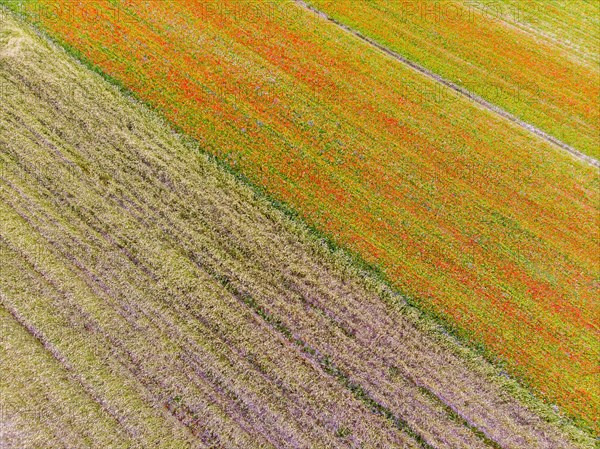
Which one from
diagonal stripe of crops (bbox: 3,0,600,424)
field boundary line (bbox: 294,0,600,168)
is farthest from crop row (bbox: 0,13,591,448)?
field boundary line (bbox: 294,0,600,168)

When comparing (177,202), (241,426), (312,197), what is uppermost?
(312,197)

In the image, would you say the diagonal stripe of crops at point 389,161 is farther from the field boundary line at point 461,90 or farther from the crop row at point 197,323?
the crop row at point 197,323

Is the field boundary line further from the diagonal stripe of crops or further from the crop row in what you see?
the crop row

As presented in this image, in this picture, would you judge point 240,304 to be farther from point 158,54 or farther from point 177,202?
Answer: point 158,54

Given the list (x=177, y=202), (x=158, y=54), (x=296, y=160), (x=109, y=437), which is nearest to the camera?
(x=109, y=437)

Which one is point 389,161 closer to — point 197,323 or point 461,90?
point 461,90

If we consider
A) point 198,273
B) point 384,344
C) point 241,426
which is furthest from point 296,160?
point 241,426

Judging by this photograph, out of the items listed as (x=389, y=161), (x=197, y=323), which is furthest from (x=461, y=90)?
(x=197, y=323)
